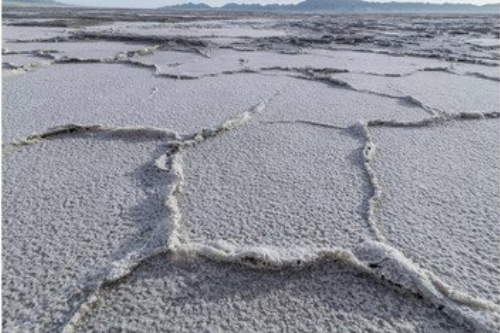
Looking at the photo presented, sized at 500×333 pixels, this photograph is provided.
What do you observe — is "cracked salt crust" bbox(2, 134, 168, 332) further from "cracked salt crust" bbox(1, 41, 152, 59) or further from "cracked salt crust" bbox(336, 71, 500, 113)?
"cracked salt crust" bbox(1, 41, 152, 59)

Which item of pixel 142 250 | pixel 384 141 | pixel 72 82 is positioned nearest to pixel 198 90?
pixel 72 82

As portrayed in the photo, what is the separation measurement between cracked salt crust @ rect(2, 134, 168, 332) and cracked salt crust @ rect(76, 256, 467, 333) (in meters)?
0.09

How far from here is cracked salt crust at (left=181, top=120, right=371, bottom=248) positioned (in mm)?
1059

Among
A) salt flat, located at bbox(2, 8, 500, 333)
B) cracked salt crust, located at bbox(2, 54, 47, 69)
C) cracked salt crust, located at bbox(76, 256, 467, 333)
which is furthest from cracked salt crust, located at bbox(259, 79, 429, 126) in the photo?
cracked salt crust, located at bbox(2, 54, 47, 69)

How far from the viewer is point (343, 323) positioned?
78 centimetres

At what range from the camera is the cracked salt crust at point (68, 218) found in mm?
836

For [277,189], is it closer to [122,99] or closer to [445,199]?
[445,199]

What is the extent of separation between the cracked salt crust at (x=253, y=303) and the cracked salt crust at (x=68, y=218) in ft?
0.29

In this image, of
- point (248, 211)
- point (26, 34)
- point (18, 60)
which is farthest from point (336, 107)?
point (26, 34)

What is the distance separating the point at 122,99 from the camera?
2.29 m

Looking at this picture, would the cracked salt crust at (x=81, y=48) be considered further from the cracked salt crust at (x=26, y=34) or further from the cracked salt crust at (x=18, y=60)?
the cracked salt crust at (x=26, y=34)

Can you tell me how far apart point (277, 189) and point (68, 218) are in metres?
0.56

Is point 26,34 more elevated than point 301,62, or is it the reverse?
point 26,34

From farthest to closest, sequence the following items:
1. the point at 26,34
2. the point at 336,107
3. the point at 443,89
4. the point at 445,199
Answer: the point at 26,34, the point at 443,89, the point at 336,107, the point at 445,199
